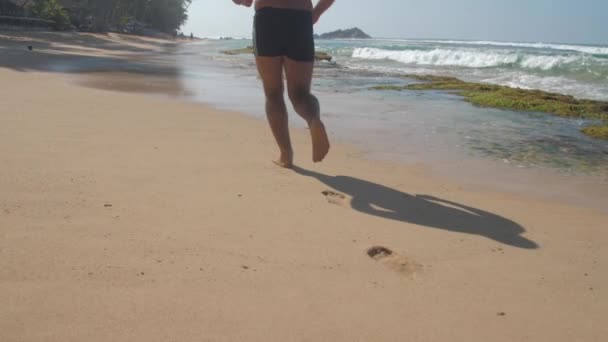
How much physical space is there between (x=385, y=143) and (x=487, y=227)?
206 centimetres

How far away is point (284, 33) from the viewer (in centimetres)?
299

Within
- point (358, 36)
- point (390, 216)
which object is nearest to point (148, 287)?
point (390, 216)

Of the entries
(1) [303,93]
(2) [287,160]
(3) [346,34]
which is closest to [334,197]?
(2) [287,160]

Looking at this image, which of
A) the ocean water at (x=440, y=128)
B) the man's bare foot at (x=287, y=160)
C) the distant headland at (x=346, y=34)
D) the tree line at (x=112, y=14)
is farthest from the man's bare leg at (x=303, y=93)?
the distant headland at (x=346, y=34)

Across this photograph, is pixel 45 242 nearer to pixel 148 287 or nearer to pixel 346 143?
pixel 148 287

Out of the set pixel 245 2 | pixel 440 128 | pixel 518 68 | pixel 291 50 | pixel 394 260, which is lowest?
pixel 394 260

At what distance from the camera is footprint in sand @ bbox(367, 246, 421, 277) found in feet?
5.95

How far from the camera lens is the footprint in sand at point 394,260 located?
181cm

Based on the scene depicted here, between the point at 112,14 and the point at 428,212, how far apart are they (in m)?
60.9

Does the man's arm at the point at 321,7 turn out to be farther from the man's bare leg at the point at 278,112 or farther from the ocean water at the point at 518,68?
the ocean water at the point at 518,68

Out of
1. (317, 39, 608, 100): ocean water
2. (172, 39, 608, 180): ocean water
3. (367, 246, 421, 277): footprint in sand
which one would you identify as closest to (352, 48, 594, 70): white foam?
(317, 39, 608, 100): ocean water

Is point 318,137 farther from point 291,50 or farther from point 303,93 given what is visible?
point 291,50

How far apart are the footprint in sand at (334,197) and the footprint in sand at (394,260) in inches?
24.5

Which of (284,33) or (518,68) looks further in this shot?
(518,68)
